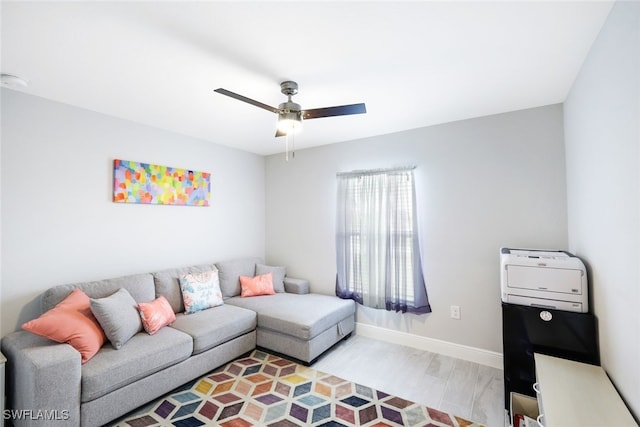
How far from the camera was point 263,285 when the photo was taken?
3646 millimetres

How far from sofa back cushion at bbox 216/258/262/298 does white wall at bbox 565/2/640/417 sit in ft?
11.1

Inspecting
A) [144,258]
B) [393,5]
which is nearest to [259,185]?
[144,258]

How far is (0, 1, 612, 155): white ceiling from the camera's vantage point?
4.72 ft

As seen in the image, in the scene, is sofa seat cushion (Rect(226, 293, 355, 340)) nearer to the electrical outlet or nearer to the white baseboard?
the white baseboard

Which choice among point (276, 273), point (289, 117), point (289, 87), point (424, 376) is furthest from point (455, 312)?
point (289, 87)

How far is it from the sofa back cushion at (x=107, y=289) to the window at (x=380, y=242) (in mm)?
2114

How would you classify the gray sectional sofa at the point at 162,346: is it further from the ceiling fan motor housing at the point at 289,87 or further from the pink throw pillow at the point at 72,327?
the ceiling fan motor housing at the point at 289,87

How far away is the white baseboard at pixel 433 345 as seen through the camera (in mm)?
2789

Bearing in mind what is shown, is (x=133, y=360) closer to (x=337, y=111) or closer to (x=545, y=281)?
(x=337, y=111)

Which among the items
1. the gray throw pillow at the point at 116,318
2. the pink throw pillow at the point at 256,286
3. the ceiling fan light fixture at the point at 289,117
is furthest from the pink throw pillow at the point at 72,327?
the ceiling fan light fixture at the point at 289,117

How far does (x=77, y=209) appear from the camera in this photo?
2.59 metres

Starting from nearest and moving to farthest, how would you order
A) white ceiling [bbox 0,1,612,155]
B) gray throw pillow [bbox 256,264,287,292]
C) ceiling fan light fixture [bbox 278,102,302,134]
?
white ceiling [bbox 0,1,612,155], ceiling fan light fixture [bbox 278,102,302,134], gray throw pillow [bbox 256,264,287,292]

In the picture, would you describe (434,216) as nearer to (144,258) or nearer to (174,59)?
(174,59)

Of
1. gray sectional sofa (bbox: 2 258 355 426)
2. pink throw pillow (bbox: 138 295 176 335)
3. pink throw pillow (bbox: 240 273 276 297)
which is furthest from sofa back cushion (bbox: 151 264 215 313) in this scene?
pink throw pillow (bbox: 240 273 276 297)
